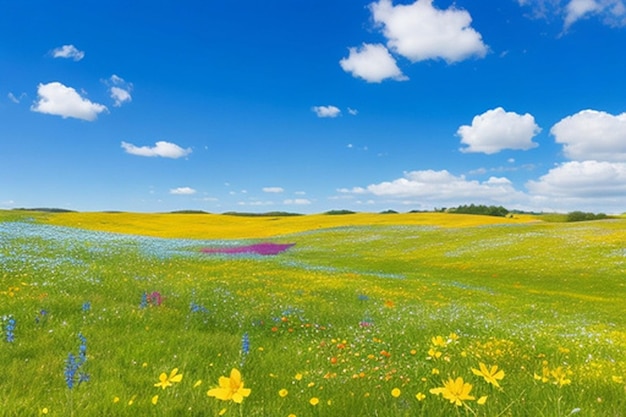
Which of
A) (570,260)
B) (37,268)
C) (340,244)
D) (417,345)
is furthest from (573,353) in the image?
(340,244)

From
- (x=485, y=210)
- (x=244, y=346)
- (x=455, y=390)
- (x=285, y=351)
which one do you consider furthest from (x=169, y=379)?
(x=485, y=210)

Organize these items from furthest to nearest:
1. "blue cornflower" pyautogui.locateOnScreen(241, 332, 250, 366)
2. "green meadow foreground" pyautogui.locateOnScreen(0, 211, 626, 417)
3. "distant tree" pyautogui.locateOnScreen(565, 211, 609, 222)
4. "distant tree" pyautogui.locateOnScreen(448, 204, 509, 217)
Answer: "distant tree" pyautogui.locateOnScreen(448, 204, 509, 217) → "distant tree" pyautogui.locateOnScreen(565, 211, 609, 222) → "blue cornflower" pyautogui.locateOnScreen(241, 332, 250, 366) → "green meadow foreground" pyautogui.locateOnScreen(0, 211, 626, 417)

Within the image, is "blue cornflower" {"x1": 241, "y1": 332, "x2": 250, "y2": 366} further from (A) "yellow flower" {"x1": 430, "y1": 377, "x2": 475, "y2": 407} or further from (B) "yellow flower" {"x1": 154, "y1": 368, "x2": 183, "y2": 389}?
(A) "yellow flower" {"x1": 430, "y1": 377, "x2": 475, "y2": 407}

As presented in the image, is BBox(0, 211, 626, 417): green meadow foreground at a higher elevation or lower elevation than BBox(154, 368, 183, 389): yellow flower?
lower

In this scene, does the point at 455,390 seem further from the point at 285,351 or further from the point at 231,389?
the point at 285,351

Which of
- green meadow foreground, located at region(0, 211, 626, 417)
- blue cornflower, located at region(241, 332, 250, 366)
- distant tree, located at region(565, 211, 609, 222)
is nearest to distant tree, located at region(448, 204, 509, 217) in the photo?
distant tree, located at region(565, 211, 609, 222)

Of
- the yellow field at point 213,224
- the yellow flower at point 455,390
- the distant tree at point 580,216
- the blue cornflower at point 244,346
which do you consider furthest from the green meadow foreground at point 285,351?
the distant tree at point 580,216

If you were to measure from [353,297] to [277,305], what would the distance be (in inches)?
210

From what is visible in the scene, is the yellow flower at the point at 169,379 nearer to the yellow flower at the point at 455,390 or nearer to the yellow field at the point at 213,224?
the yellow flower at the point at 455,390

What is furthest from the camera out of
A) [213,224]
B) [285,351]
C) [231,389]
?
[213,224]

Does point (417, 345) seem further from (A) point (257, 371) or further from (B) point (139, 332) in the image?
(B) point (139, 332)

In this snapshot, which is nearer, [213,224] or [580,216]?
[580,216]

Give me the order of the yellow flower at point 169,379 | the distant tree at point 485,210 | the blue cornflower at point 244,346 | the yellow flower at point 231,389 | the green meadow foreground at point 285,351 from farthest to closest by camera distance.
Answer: the distant tree at point 485,210 < the blue cornflower at point 244,346 < the green meadow foreground at point 285,351 < the yellow flower at point 169,379 < the yellow flower at point 231,389

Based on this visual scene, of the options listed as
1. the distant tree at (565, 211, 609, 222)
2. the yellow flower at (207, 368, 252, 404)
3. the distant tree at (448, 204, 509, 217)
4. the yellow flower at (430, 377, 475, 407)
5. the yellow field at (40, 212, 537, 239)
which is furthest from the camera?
the distant tree at (448, 204, 509, 217)
